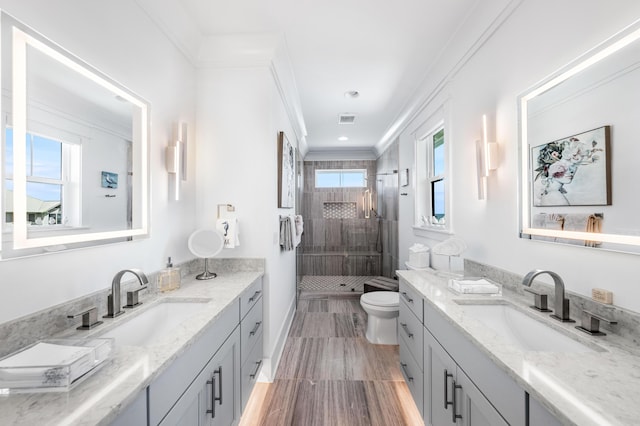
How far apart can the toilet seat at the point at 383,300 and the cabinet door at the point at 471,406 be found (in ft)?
4.99

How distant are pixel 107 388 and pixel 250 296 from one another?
116 centimetres

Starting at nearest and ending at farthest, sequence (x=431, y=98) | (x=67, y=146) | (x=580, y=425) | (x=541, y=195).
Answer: (x=580, y=425)
(x=67, y=146)
(x=541, y=195)
(x=431, y=98)

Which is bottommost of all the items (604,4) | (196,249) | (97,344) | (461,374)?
(461,374)

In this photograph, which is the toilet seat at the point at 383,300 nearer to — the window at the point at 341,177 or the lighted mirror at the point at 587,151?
the lighted mirror at the point at 587,151

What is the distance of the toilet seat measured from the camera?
2.73m

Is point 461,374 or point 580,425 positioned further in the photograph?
point 461,374

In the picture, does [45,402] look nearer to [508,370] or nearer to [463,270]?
[508,370]

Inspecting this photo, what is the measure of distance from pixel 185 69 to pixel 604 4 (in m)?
2.31

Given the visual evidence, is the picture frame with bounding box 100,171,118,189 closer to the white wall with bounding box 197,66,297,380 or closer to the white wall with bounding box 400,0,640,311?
the white wall with bounding box 197,66,297,380

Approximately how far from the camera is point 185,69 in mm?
2047

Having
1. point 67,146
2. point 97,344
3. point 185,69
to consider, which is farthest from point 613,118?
point 185,69

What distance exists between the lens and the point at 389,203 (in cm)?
453

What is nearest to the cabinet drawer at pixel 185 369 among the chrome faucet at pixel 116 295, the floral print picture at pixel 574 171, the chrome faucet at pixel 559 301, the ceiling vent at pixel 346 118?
the chrome faucet at pixel 116 295

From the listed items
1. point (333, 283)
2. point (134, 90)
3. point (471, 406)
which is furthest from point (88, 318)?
point (333, 283)
